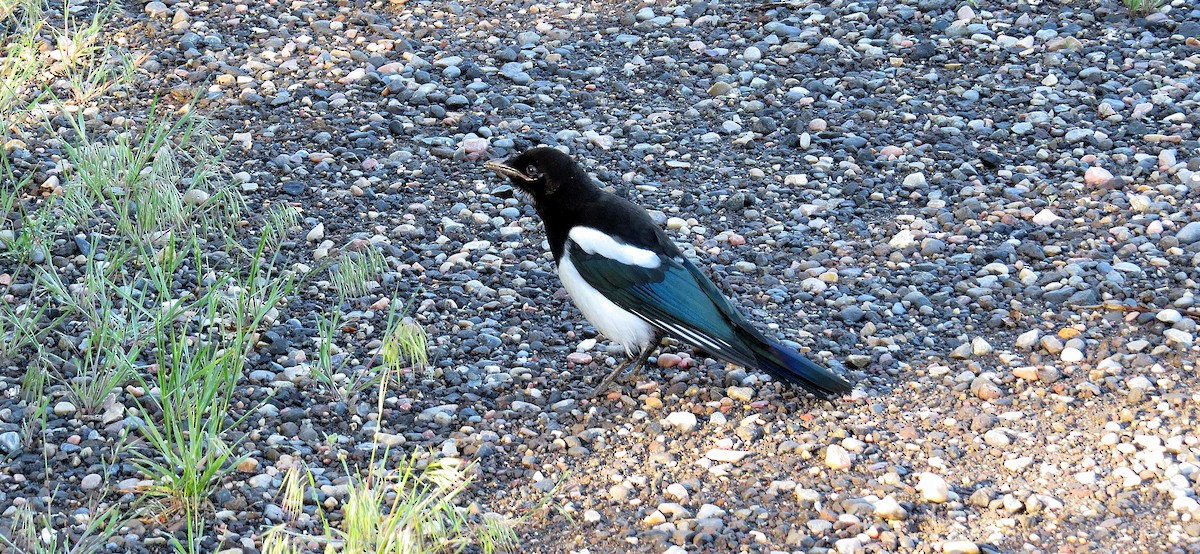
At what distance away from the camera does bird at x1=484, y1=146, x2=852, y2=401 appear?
4.21m

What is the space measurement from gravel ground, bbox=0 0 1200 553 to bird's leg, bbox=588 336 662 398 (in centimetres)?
5

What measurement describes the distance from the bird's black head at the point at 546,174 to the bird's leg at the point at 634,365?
23.2 inches

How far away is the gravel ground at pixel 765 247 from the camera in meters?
3.72

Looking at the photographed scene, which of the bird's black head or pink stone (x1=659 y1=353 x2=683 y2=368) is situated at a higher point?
the bird's black head

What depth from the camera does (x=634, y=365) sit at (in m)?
4.51

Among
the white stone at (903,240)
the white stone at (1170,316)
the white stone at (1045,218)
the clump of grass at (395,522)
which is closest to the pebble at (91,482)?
the clump of grass at (395,522)

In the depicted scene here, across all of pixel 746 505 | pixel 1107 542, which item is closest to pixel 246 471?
Result: pixel 746 505

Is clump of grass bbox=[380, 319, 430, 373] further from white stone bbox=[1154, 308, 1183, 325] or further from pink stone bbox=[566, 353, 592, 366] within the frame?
white stone bbox=[1154, 308, 1183, 325]

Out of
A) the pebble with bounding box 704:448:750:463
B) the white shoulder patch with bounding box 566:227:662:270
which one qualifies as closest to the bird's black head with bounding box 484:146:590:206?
the white shoulder patch with bounding box 566:227:662:270

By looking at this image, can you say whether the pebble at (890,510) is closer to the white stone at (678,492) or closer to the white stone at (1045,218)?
the white stone at (678,492)

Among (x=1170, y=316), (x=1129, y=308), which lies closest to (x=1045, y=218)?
(x=1129, y=308)

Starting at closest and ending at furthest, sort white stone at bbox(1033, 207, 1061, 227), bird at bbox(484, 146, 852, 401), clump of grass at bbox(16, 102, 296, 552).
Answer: clump of grass at bbox(16, 102, 296, 552) < bird at bbox(484, 146, 852, 401) < white stone at bbox(1033, 207, 1061, 227)

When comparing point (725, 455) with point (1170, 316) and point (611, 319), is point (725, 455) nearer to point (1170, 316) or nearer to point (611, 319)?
point (611, 319)

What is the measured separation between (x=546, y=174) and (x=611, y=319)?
1.93 feet
